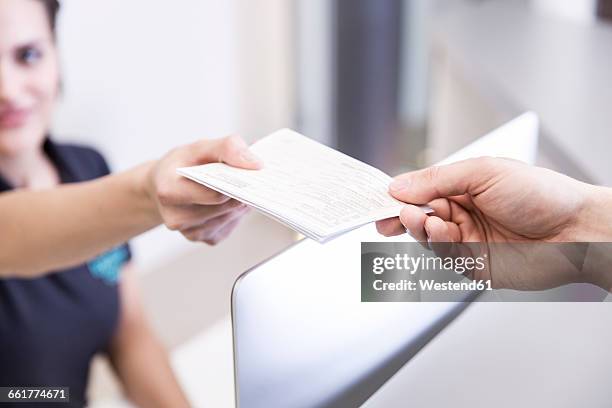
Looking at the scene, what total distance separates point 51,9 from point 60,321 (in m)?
0.53

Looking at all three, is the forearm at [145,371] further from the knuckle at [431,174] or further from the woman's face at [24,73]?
the knuckle at [431,174]

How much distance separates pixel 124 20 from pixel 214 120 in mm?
490

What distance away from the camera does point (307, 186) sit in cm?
66

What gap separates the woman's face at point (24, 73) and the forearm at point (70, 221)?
0.89ft

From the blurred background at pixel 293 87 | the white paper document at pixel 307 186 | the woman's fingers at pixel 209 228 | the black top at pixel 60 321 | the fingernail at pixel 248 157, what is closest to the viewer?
the white paper document at pixel 307 186

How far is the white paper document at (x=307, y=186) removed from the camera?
60cm

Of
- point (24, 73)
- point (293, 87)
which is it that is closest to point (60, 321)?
point (24, 73)

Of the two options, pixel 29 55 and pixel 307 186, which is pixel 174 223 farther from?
pixel 29 55

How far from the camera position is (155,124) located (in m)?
2.11

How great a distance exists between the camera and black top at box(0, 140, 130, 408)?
1.14 meters

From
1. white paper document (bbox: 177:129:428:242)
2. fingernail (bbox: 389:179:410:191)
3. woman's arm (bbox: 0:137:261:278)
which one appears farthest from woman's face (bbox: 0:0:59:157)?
fingernail (bbox: 389:179:410:191)

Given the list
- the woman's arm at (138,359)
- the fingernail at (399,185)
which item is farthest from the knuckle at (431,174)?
the woman's arm at (138,359)

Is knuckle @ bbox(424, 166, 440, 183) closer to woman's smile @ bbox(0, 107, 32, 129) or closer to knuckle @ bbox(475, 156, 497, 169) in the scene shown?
knuckle @ bbox(475, 156, 497, 169)

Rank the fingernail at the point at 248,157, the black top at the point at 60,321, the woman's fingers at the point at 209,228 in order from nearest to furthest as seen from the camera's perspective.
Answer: the fingernail at the point at 248,157 → the woman's fingers at the point at 209,228 → the black top at the point at 60,321
